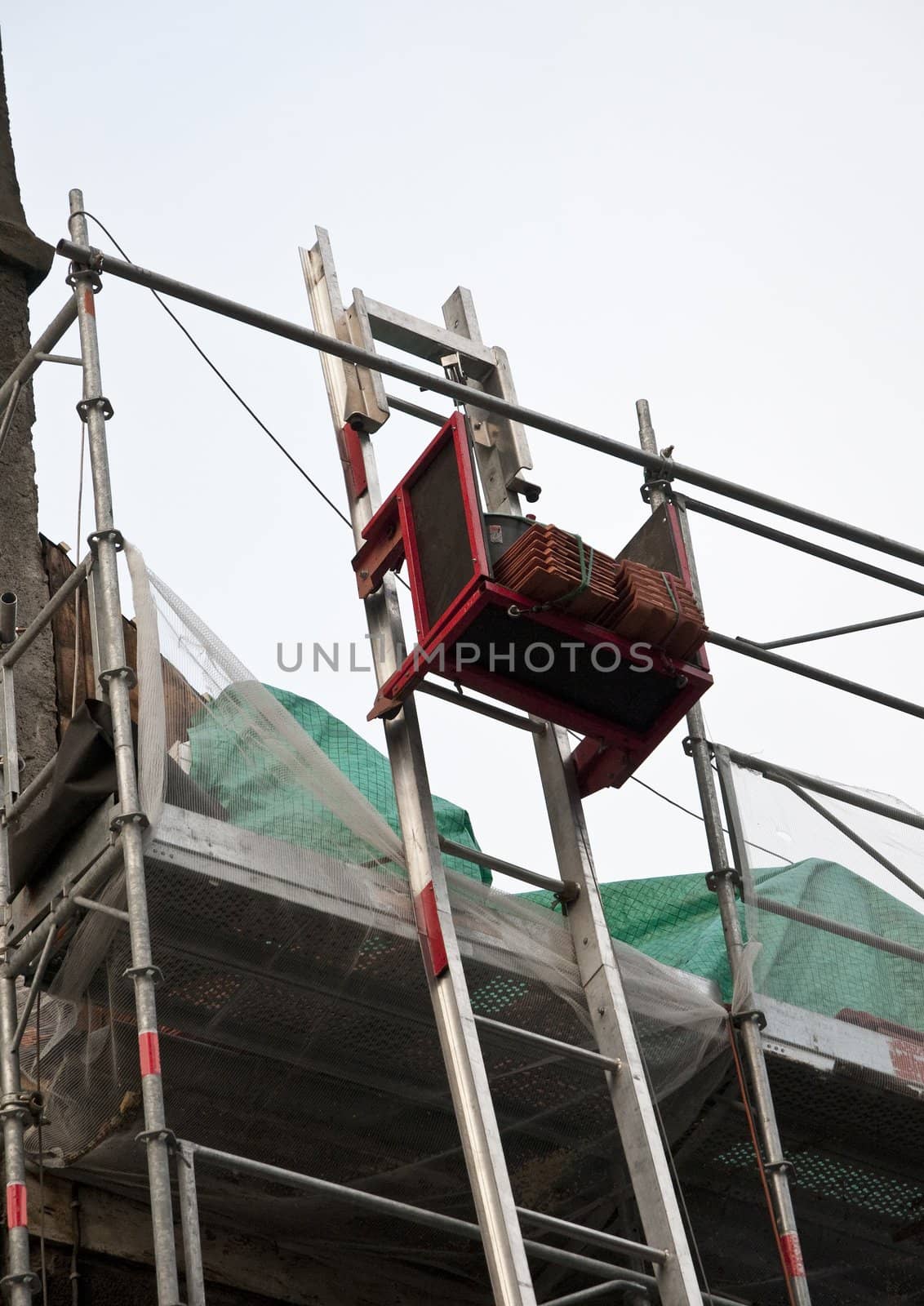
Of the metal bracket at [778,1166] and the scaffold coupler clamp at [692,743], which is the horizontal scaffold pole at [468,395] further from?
the metal bracket at [778,1166]

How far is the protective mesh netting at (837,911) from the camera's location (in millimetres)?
8562

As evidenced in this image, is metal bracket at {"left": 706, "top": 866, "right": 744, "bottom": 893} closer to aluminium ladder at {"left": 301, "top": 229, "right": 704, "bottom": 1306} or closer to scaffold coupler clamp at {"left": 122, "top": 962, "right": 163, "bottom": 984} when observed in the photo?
aluminium ladder at {"left": 301, "top": 229, "right": 704, "bottom": 1306}

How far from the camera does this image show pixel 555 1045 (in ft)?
24.2

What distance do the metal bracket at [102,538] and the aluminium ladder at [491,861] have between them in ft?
4.23

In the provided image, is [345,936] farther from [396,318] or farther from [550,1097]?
[396,318]

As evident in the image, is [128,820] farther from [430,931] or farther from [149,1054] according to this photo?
[430,931]

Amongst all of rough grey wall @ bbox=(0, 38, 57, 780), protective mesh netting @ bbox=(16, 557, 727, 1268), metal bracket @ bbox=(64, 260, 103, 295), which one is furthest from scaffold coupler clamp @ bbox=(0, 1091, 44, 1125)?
metal bracket @ bbox=(64, 260, 103, 295)

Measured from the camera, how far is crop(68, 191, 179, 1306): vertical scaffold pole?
6098mm

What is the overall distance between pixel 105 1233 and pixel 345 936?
1.70 metres

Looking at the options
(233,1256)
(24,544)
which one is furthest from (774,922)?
(24,544)

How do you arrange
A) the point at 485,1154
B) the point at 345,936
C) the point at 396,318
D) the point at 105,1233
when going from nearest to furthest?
the point at 485,1154 < the point at 345,936 < the point at 105,1233 < the point at 396,318

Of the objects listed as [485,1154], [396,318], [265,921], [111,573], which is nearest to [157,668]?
[111,573]

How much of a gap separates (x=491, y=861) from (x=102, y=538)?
6.62ft

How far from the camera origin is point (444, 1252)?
8.30 metres
